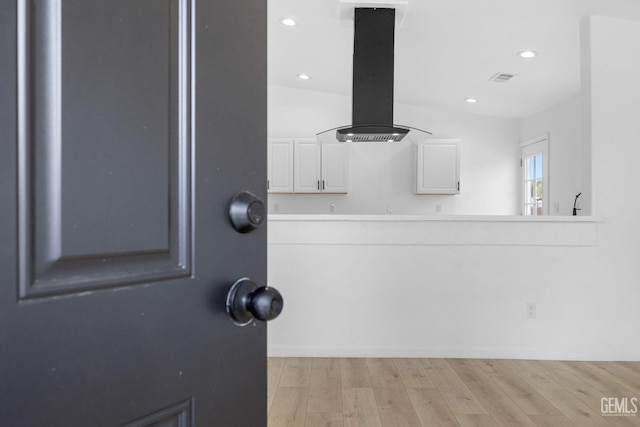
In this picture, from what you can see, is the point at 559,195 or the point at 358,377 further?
the point at 559,195

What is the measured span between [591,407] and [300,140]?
14.3 ft

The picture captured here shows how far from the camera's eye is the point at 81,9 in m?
0.41

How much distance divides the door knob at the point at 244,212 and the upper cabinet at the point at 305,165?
5.08m

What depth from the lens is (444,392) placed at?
2301 millimetres

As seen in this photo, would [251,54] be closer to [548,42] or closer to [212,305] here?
[212,305]

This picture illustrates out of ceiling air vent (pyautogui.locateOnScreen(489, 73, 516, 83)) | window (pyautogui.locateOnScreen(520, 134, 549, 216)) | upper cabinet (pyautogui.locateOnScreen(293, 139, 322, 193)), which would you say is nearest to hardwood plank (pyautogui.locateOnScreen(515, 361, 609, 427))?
ceiling air vent (pyautogui.locateOnScreen(489, 73, 516, 83))

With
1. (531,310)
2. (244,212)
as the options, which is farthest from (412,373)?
(244,212)

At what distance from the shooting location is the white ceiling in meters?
3.04

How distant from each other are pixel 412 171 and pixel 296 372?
13.0 ft

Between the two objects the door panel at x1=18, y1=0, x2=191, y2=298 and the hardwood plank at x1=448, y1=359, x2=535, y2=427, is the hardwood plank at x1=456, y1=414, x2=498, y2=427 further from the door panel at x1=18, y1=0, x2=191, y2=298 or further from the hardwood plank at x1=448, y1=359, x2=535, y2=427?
the door panel at x1=18, y1=0, x2=191, y2=298

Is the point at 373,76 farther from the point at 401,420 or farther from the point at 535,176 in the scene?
the point at 535,176

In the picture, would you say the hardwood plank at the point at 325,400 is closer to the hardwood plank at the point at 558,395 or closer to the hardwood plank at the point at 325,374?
the hardwood plank at the point at 325,374

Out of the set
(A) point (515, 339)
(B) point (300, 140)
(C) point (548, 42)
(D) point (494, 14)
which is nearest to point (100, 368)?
(A) point (515, 339)

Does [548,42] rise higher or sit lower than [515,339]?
higher
